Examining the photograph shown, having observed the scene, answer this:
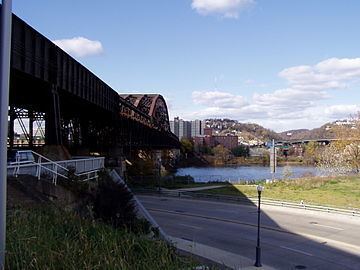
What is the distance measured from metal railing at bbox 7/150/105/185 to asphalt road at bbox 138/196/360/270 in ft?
20.7

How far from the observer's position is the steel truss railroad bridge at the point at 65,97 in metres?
25.7

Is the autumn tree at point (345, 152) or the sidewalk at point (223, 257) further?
the autumn tree at point (345, 152)

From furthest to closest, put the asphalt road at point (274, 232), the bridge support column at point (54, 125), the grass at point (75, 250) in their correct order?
the bridge support column at point (54, 125), the asphalt road at point (274, 232), the grass at point (75, 250)

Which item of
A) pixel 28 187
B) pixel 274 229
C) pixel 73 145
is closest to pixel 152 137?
pixel 73 145

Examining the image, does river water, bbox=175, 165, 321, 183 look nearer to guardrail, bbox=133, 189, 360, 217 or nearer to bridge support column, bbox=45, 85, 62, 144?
guardrail, bbox=133, 189, 360, 217

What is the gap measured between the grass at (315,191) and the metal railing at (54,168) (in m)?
27.7

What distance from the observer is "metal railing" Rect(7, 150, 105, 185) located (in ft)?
49.5

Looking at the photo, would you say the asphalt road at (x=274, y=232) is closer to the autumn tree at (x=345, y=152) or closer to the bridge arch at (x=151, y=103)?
the autumn tree at (x=345, y=152)

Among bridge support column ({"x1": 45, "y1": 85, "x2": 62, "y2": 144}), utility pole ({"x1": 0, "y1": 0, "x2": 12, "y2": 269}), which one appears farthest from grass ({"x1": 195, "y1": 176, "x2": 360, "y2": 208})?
utility pole ({"x1": 0, "y1": 0, "x2": 12, "y2": 269})

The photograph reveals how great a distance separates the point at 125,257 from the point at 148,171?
87489mm

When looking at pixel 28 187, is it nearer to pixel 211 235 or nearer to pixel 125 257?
pixel 125 257

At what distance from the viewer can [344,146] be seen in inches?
3391

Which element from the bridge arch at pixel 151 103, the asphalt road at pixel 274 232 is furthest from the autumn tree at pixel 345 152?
the bridge arch at pixel 151 103

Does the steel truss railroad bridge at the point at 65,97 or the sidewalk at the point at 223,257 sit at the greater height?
the steel truss railroad bridge at the point at 65,97
